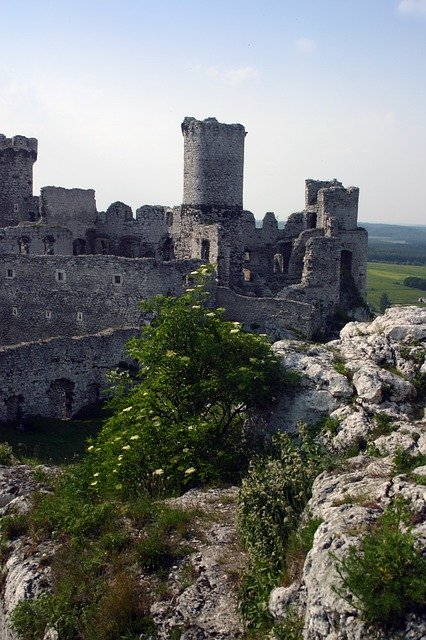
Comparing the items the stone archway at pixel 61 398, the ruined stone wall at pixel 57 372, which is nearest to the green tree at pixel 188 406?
the ruined stone wall at pixel 57 372

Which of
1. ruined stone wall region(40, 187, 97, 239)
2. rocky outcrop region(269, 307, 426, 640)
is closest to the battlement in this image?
ruined stone wall region(40, 187, 97, 239)

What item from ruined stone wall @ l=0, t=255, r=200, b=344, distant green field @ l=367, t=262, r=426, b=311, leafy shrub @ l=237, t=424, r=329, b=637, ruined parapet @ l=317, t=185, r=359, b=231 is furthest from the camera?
distant green field @ l=367, t=262, r=426, b=311

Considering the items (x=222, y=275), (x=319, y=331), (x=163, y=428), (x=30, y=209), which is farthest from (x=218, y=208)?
(x=163, y=428)

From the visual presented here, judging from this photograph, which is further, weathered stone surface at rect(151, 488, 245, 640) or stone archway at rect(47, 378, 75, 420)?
stone archway at rect(47, 378, 75, 420)

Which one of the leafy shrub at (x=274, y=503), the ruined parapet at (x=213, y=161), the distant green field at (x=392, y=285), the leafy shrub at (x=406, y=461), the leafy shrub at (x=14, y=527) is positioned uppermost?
the ruined parapet at (x=213, y=161)

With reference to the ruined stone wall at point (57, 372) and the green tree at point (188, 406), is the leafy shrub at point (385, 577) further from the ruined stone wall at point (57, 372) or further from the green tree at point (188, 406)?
the ruined stone wall at point (57, 372)

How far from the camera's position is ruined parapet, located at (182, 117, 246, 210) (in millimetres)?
34531

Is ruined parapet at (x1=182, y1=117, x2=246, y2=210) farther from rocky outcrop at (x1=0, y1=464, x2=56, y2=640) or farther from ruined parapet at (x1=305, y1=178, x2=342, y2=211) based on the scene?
rocky outcrop at (x1=0, y1=464, x2=56, y2=640)

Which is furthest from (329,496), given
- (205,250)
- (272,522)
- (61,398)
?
(205,250)

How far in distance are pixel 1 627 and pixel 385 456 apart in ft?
19.9

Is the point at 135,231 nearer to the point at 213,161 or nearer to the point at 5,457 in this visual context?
the point at 213,161

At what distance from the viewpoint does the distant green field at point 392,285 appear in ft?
320

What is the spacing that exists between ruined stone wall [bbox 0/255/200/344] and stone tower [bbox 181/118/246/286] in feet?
17.5

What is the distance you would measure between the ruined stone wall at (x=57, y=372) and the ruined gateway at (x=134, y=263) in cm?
4
